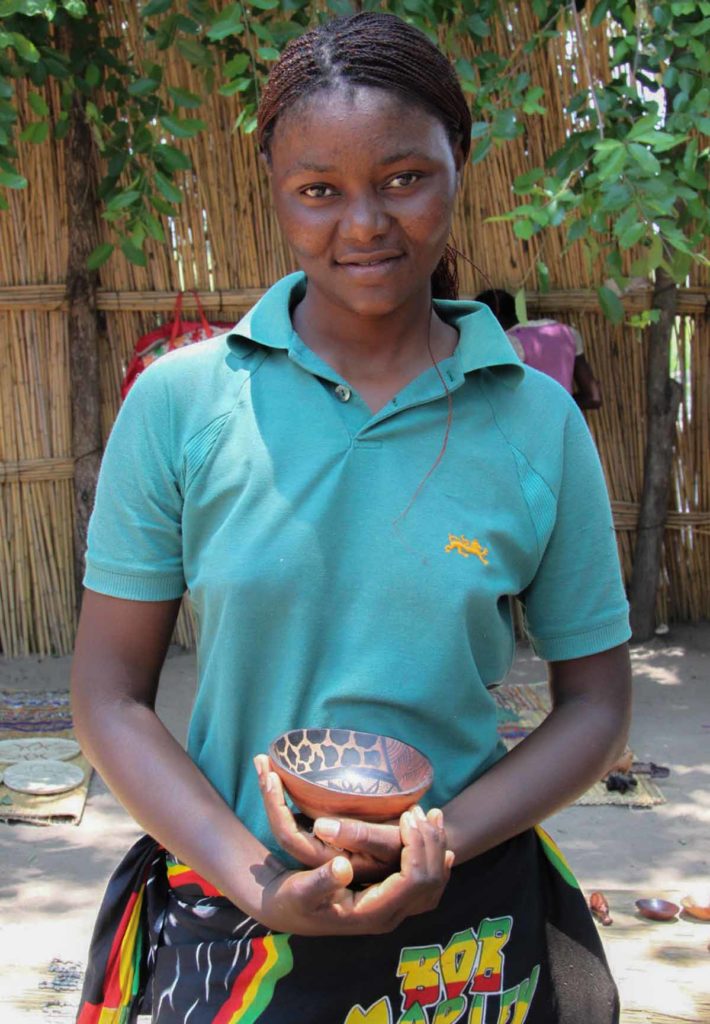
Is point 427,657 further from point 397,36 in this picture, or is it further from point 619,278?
point 619,278

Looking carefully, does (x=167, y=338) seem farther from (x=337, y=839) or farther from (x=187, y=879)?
(x=337, y=839)

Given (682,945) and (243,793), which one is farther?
(682,945)

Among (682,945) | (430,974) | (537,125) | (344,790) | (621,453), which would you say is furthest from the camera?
(621,453)

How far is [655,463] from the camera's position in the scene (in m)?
5.61

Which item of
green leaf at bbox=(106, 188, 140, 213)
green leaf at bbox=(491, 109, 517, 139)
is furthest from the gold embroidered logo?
green leaf at bbox=(106, 188, 140, 213)

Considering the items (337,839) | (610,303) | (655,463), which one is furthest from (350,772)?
(655,463)

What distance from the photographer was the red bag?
514cm

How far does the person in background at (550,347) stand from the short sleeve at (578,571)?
147 inches

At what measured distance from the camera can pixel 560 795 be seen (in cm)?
131

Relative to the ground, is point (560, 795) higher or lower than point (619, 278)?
lower

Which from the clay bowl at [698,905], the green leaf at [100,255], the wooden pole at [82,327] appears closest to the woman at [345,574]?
the clay bowl at [698,905]

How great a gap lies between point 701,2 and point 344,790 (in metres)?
3.48

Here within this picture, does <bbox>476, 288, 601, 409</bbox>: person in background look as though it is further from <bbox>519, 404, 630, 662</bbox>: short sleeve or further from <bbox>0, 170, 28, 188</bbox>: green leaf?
<bbox>519, 404, 630, 662</bbox>: short sleeve

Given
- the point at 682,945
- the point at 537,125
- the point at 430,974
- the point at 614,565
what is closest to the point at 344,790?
the point at 430,974
